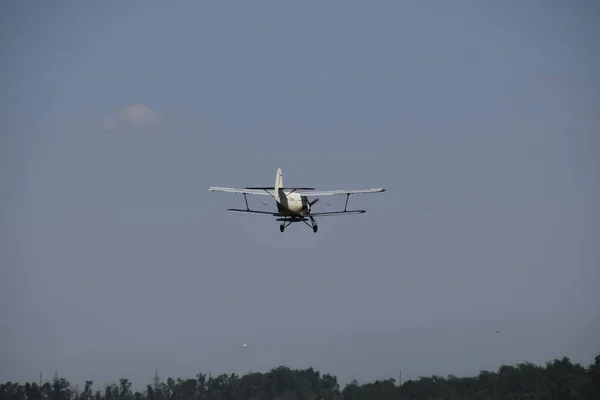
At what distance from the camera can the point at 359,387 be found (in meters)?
133

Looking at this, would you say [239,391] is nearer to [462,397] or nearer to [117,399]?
[117,399]

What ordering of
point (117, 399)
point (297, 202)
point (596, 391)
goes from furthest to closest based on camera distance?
1. point (117, 399)
2. point (596, 391)
3. point (297, 202)

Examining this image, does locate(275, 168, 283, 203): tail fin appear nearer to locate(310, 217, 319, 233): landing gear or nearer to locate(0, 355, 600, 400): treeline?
locate(310, 217, 319, 233): landing gear

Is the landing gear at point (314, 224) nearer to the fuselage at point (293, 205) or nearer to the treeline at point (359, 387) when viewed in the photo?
the fuselage at point (293, 205)

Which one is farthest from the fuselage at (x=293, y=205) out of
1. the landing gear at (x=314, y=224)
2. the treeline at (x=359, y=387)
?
the treeline at (x=359, y=387)

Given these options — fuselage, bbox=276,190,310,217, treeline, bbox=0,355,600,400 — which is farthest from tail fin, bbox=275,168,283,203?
treeline, bbox=0,355,600,400

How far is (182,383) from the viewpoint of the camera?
5645 inches

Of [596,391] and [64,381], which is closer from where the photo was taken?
→ [596,391]

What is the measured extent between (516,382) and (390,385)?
42.7ft

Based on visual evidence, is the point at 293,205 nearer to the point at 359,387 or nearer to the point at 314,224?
the point at 314,224

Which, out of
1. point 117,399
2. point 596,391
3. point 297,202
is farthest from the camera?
point 117,399

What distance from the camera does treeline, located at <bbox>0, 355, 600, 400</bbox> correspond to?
12550 centimetres

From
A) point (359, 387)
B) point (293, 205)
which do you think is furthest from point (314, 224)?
point (359, 387)

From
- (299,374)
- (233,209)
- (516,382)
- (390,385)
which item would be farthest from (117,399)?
(233,209)
